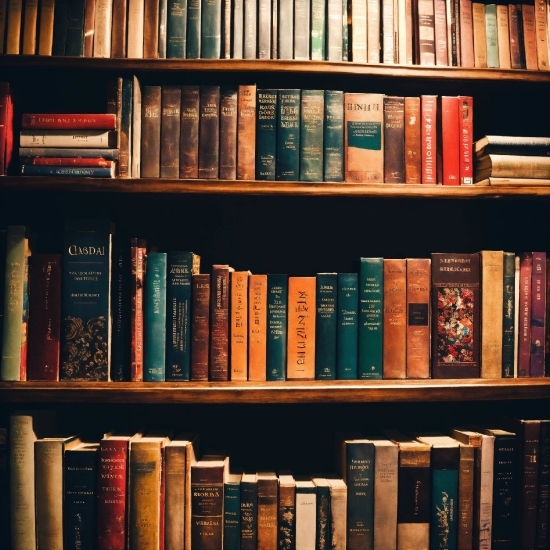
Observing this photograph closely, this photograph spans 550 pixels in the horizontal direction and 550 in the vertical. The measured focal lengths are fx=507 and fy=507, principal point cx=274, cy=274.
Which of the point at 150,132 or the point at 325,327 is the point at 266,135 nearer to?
the point at 150,132

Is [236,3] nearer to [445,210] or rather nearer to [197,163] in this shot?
[197,163]

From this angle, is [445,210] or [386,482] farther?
[445,210]

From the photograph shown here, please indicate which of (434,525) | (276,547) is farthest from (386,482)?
(276,547)

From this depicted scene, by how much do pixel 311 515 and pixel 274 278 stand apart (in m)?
0.55

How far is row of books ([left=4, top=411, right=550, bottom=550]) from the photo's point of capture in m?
1.14

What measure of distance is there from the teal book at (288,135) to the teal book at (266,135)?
1 cm

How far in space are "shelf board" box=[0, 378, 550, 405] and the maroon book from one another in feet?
0.13

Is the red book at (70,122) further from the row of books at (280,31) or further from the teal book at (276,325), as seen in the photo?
the teal book at (276,325)

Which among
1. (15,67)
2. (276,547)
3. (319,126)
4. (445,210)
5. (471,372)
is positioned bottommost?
(276,547)

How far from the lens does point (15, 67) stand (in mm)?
1188

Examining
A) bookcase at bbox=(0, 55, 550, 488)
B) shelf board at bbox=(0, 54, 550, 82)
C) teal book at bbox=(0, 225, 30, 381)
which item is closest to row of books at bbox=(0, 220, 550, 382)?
teal book at bbox=(0, 225, 30, 381)

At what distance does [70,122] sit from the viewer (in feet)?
3.83

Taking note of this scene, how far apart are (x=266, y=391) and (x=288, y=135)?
0.60 m

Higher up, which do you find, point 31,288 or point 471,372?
point 31,288
